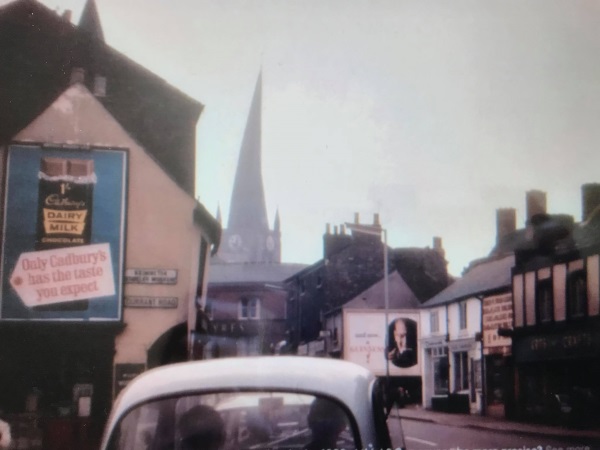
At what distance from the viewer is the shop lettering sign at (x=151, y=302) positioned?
712 centimetres

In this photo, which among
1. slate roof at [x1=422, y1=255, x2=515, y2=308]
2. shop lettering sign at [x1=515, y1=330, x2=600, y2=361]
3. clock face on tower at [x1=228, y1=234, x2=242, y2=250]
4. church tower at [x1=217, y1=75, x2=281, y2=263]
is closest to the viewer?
shop lettering sign at [x1=515, y1=330, x2=600, y2=361]

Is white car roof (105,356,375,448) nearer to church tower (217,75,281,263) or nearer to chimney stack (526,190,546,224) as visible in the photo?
chimney stack (526,190,546,224)

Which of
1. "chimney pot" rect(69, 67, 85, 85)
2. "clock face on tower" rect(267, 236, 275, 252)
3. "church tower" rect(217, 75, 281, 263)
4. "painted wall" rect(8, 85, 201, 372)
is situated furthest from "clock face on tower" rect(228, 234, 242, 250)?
"painted wall" rect(8, 85, 201, 372)

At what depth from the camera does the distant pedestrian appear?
5383mm

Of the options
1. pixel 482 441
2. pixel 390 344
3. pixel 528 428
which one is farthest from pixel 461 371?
pixel 482 441

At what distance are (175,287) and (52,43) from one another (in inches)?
98.2

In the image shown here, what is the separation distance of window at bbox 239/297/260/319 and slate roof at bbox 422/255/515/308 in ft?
14.1

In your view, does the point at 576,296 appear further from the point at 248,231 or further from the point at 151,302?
the point at 248,231

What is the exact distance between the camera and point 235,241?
178 ft

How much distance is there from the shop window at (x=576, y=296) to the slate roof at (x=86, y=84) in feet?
16.6

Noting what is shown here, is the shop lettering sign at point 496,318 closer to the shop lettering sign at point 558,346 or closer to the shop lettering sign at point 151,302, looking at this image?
the shop lettering sign at point 558,346

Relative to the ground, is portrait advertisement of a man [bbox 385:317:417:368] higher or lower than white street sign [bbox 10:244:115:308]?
lower

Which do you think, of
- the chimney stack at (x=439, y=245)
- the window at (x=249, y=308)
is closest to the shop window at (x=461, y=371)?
the window at (x=249, y=308)

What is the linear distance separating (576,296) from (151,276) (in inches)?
236
